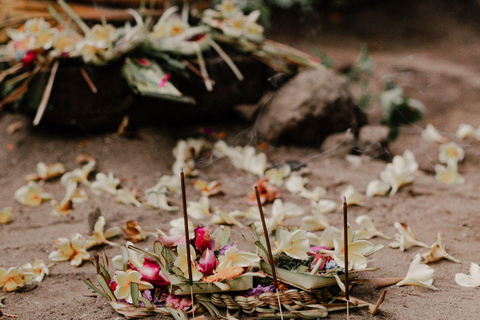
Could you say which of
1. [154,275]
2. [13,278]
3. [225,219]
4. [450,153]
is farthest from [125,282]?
[450,153]

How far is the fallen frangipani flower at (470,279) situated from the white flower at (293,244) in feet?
1.54

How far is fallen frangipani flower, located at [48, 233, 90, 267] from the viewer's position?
1433 mm

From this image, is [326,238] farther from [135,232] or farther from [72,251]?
[72,251]

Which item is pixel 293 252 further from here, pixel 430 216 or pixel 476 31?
pixel 476 31

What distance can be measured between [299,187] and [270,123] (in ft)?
2.38

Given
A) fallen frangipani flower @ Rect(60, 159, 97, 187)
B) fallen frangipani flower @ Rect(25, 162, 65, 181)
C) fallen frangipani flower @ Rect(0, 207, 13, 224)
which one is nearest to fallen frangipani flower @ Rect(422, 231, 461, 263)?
fallen frangipani flower @ Rect(60, 159, 97, 187)

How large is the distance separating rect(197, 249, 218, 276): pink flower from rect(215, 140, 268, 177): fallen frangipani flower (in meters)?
1.12

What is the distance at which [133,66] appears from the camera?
2.37m

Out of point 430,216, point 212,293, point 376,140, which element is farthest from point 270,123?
point 212,293

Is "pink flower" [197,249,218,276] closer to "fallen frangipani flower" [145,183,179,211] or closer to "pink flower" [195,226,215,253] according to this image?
"pink flower" [195,226,215,253]

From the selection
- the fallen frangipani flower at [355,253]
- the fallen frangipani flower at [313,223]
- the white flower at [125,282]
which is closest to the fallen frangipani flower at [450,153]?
the fallen frangipani flower at [313,223]

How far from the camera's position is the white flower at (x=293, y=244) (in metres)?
1.16

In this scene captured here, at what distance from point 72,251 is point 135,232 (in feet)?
0.76

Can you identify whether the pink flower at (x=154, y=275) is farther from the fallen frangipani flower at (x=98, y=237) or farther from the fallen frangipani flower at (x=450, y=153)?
the fallen frangipani flower at (x=450, y=153)
